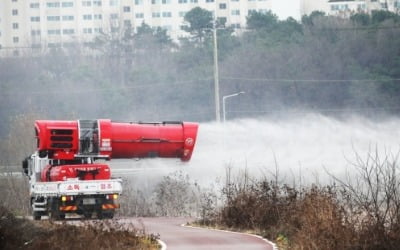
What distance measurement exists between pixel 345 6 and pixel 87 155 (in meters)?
69.0

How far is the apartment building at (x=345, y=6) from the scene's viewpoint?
10119 centimetres

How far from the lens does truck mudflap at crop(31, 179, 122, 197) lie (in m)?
39.5

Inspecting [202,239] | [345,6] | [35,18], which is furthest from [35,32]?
[202,239]

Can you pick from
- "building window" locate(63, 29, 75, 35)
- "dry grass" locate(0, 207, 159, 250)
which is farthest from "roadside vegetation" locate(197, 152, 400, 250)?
"building window" locate(63, 29, 75, 35)

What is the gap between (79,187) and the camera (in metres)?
39.6

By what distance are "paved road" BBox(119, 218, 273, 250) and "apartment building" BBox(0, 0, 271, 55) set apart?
4889 cm

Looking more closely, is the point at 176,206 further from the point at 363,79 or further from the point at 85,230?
the point at 363,79

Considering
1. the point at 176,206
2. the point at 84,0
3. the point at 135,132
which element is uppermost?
the point at 84,0

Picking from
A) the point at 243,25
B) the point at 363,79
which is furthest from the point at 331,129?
the point at 243,25

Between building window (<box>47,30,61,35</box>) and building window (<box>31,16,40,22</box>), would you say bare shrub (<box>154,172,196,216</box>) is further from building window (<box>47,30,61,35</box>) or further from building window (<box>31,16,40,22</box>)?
building window (<box>47,30,61,35</box>)

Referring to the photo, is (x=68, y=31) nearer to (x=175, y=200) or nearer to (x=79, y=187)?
(x=175, y=200)

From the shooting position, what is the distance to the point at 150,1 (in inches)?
3991

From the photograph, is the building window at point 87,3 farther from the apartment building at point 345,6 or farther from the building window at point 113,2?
the apartment building at point 345,6

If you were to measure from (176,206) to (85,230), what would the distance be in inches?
732
